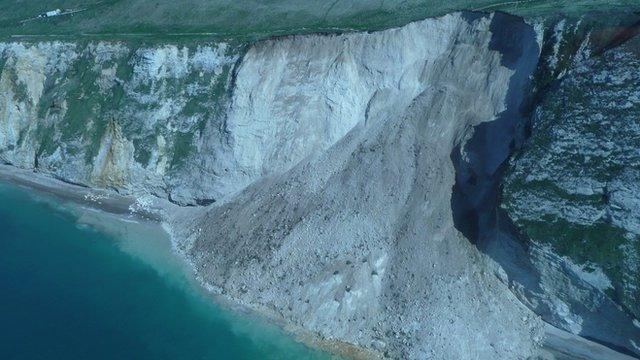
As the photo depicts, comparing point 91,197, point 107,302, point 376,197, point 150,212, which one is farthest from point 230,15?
point 107,302

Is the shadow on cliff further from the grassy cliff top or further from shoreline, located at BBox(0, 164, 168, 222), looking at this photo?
shoreline, located at BBox(0, 164, 168, 222)

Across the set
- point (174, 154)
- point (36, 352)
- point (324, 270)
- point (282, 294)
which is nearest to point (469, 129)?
point (324, 270)

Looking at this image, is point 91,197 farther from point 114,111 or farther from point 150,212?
point 114,111

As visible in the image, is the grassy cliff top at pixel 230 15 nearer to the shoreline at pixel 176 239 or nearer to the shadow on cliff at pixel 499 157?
the shadow on cliff at pixel 499 157

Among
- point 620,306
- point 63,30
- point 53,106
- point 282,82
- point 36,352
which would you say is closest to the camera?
point 620,306

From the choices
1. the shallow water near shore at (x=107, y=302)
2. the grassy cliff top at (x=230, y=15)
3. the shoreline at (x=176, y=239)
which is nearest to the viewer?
the shoreline at (x=176, y=239)

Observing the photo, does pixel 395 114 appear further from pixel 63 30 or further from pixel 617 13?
pixel 63 30

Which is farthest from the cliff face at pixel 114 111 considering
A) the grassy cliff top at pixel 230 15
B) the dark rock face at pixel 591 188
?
the dark rock face at pixel 591 188

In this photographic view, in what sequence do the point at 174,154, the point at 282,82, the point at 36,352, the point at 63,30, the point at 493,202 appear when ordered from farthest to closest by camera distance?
the point at 63,30
the point at 174,154
the point at 282,82
the point at 493,202
the point at 36,352
